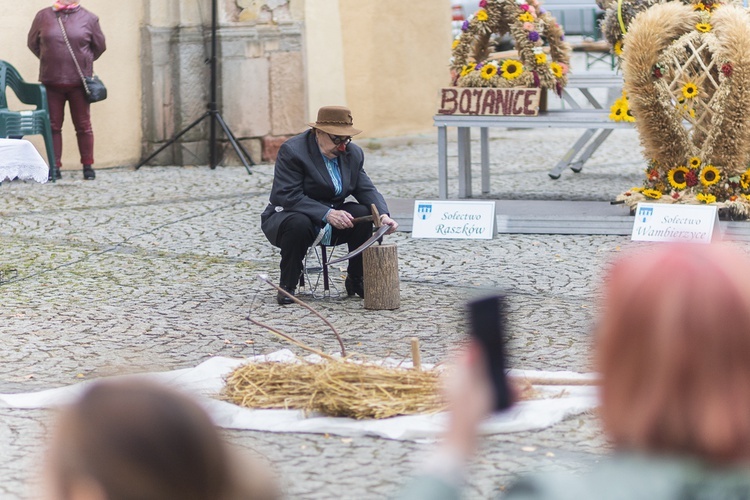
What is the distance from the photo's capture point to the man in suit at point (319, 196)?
6.86m

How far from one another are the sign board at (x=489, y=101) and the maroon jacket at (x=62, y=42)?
3860 millimetres

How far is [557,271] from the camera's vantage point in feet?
25.1

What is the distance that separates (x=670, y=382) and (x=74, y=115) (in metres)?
11.0

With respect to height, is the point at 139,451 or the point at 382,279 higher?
the point at 139,451

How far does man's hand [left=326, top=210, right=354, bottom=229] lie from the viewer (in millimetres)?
6738

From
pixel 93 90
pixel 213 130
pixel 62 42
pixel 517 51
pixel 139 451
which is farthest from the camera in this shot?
pixel 213 130

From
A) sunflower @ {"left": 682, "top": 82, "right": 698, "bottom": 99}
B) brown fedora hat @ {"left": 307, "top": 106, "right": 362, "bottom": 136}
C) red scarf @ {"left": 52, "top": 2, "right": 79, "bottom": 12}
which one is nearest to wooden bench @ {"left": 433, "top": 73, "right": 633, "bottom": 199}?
sunflower @ {"left": 682, "top": 82, "right": 698, "bottom": 99}

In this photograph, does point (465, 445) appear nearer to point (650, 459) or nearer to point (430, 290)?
point (650, 459)

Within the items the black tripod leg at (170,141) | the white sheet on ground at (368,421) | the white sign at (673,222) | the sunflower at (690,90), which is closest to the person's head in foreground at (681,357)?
the white sheet on ground at (368,421)

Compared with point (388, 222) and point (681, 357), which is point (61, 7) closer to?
point (388, 222)

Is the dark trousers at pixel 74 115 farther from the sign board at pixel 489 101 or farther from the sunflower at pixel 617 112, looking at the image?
the sunflower at pixel 617 112

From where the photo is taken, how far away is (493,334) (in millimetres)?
1595

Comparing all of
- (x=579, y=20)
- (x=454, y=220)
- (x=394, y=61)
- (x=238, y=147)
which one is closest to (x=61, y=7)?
(x=238, y=147)

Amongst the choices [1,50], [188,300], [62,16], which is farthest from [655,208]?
[1,50]
